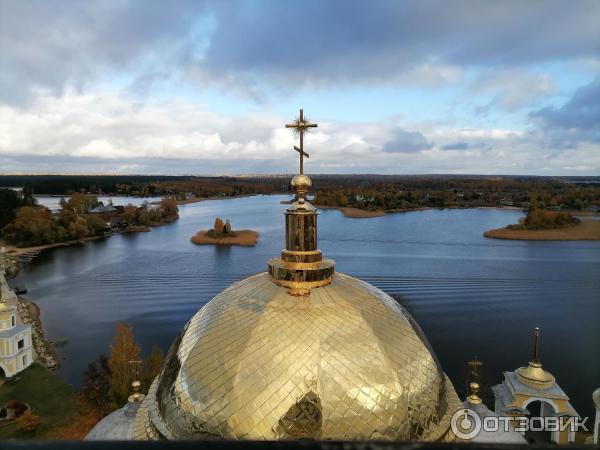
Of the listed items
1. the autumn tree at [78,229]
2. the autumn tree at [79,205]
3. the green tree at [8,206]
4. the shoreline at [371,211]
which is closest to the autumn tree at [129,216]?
the autumn tree at [79,205]

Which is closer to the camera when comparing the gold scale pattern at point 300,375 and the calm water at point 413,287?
the gold scale pattern at point 300,375

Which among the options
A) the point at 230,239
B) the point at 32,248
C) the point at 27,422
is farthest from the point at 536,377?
the point at 32,248

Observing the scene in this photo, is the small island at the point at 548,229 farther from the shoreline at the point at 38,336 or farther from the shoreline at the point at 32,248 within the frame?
the shoreline at the point at 32,248

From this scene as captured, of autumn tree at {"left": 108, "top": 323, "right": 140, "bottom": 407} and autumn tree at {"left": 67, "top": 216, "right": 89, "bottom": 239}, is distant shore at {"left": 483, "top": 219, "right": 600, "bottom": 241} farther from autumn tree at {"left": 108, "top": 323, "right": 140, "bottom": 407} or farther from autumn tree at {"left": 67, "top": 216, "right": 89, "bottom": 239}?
autumn tree at {"left": 67, "top": 216, "right": 89, "bottom": 239}

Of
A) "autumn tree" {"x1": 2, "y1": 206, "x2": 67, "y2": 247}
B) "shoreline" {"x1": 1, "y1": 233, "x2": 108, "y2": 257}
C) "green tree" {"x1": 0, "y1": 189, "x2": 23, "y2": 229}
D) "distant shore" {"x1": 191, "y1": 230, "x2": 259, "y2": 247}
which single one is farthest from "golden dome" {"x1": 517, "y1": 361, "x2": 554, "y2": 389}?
"green tree" {"x1": 0, "y1": 189, "x2": 23, "y2": 229}

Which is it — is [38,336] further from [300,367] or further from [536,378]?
[536,378]
